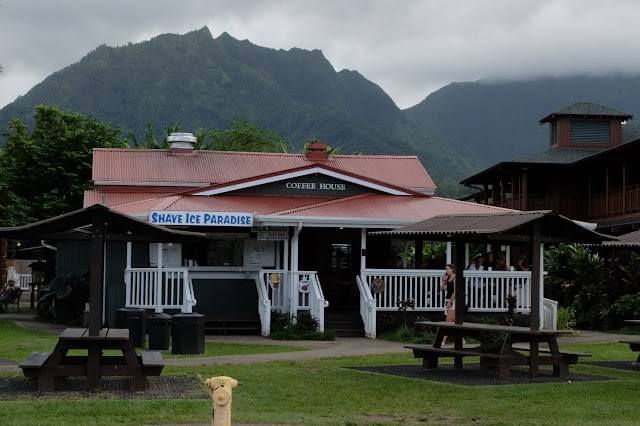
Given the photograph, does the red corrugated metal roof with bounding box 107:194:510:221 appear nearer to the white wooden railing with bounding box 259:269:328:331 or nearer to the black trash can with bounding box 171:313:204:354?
the white wooden railing with bounding box 259:269:328:331

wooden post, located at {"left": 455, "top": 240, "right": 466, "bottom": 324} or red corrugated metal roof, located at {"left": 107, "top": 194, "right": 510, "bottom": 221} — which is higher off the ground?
red corrugated metal roof, located at {"left": 107, "top": 194, "right": 510, "bottom": 221}

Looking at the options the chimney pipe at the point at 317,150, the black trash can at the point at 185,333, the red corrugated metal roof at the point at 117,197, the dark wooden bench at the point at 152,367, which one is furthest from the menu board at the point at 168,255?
the dark wooden bench at the point at 152,367

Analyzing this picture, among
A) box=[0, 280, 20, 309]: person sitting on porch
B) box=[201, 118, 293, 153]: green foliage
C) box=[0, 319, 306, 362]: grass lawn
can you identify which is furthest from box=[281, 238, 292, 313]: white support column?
box=[201, 118, 293, 153]: green foliage

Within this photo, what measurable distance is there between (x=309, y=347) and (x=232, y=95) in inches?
4296

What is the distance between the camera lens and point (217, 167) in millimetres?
30609

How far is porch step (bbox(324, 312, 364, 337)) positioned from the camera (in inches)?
960

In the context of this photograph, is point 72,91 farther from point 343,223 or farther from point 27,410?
point 27,410

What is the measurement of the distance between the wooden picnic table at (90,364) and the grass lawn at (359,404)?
3.36 ft

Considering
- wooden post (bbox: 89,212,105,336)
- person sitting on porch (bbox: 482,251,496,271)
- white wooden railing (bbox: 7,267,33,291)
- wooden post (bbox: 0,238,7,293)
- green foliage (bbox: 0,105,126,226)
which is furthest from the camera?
white wooden railing (bbox: 7,267,33,291)

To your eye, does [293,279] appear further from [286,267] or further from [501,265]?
[501,265]

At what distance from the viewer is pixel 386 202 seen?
1048 inches

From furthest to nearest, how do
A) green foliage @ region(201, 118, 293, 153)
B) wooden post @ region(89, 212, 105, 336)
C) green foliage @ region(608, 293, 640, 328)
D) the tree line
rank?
green foliage @ region(201, 118, 293, 153) < the tree line < green foliage @ region(608, 293, 640, 328) < wooden post @ region(89, 212, 105, 336)

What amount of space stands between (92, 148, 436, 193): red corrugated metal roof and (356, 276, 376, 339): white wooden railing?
4.50 metres

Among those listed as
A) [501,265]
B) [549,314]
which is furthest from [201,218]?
[549,314]
